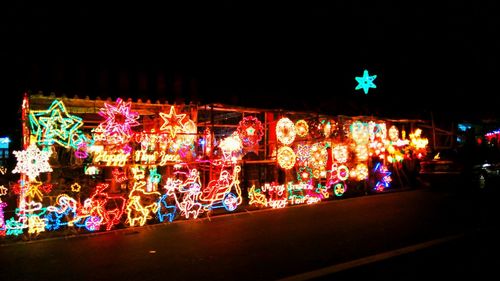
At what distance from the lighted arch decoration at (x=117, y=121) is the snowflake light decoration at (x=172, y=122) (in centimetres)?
90

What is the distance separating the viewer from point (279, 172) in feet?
45.1

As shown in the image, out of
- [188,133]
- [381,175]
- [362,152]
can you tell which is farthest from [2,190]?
[381,175]

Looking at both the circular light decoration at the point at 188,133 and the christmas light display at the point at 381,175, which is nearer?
the circular light decoration at the point at 188,133

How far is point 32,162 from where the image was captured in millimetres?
8445

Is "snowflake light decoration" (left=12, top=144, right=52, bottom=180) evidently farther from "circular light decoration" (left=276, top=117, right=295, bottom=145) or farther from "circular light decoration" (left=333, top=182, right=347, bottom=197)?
"circular light decoration" (left=333, top=182, right=347, bottom=197)

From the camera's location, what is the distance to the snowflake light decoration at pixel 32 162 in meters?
8.29

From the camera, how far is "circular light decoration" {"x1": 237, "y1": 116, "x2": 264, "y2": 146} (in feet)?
39.3

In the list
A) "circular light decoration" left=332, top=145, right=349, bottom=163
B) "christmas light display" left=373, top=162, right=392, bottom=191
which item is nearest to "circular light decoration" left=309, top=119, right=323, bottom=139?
"circular light decoration" left=332, top=145, right=349, bottom=163

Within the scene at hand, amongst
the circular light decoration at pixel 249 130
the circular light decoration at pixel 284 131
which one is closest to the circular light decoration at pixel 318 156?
the circular light decoration at pixel 284 131

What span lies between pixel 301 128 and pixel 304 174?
163 cm

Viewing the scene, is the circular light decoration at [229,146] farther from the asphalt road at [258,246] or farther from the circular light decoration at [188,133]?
the asphalt road at [258,246]

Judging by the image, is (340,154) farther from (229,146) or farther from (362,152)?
(229,146)

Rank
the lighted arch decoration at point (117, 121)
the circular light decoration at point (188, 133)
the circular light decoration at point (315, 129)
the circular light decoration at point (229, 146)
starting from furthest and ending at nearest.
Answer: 1. the circular light decoration at point (315, 129)
2. the circular light decoration at point (229, 146)
3. the circular light decoration at point (188, 133)
4. the lighted arch decoration at point (117, 121)

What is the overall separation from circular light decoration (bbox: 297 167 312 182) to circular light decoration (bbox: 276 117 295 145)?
1.31 m
